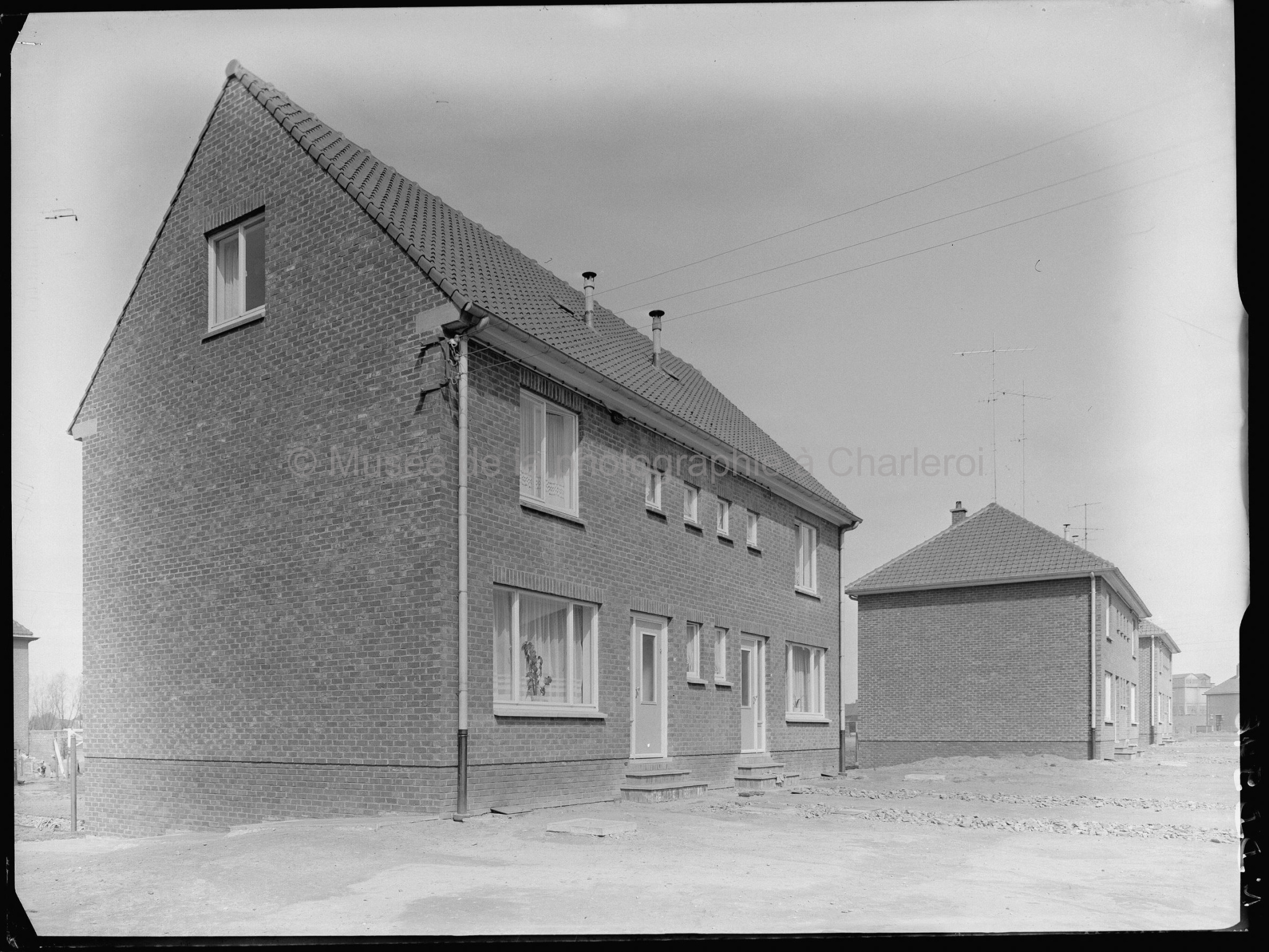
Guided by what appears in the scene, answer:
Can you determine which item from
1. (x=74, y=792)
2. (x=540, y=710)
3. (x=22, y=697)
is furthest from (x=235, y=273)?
(x=74, y=792)

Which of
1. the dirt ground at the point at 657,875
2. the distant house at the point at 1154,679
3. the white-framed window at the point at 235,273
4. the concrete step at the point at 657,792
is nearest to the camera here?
the dirt ground at the point at 657,875

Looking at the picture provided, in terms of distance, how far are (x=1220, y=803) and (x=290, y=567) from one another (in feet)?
50.3

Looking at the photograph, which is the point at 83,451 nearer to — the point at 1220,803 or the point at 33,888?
the point at 33,888

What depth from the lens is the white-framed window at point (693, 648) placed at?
18312mm

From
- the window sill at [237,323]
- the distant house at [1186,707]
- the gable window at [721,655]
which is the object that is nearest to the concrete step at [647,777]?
the gable window at [721,655]

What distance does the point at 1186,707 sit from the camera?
5178 centimetres

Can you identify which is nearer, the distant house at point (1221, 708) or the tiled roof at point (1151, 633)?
the distant house at point (1221, 708)

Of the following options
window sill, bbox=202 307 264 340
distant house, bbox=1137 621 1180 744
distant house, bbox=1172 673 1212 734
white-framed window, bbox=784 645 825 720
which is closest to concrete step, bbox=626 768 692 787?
white-framed window, bbox=784 645 825 720

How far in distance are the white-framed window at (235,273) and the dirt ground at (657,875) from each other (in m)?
6.64

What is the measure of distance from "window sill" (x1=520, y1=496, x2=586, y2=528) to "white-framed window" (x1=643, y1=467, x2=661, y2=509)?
2.04m

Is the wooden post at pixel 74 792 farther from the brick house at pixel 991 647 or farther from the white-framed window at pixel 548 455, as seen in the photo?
the brick house at pixel 991 647

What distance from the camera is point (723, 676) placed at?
63.5 ft

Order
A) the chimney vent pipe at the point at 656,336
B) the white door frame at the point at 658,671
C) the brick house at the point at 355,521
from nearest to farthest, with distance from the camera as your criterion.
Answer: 1. the brick house at the point at 355,521
2. the white door frame at the point at 658,671
3. the chimney vent pipe at the point at 656,336

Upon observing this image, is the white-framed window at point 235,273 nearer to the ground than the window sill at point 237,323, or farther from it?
farther from it
